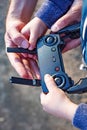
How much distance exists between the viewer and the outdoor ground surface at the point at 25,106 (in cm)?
115

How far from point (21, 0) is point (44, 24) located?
143 millimetres

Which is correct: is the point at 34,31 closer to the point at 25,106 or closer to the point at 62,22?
the point at 62,22

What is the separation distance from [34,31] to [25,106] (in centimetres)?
46

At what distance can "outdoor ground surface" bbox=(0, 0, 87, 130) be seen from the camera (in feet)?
3.77

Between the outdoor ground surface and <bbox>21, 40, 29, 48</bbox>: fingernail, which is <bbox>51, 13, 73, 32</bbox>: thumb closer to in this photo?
<bbox>21, 40, 29, 48</bbox>: fingernail

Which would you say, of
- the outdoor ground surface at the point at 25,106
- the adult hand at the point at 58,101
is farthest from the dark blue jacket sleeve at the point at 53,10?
the outdoor ground surface at the point at 25,106

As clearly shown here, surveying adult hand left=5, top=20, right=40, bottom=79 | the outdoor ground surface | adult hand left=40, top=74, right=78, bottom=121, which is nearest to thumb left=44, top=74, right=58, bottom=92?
adult hand left=40, top=74, right=78, bottom=121

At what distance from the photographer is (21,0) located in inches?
36.1

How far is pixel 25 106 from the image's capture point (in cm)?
120

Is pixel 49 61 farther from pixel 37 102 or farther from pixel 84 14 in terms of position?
pixel 37 102

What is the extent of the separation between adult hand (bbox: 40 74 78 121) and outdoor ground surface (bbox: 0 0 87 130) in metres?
0.44

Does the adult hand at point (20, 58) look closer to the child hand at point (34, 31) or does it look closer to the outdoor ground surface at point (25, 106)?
the child hand at point (34, 31)

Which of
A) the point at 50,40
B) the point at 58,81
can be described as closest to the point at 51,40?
the point at 50,40

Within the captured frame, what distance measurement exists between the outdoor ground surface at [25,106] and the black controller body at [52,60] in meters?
0.45
